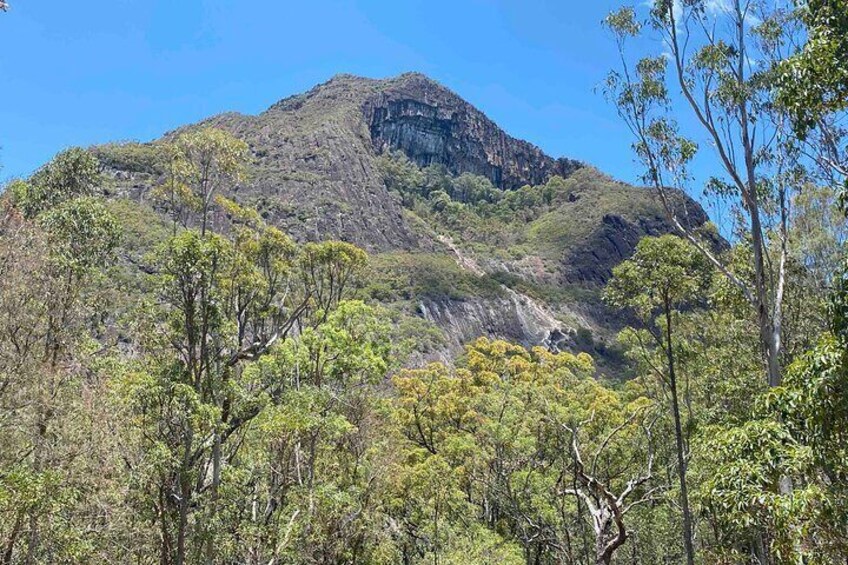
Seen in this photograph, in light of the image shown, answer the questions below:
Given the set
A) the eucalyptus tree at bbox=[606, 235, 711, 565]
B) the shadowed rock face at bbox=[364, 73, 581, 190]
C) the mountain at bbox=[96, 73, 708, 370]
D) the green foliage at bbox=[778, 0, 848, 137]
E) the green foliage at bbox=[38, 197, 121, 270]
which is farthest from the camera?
the shadowed rock face at bbox=[364, 73, 581, 190]

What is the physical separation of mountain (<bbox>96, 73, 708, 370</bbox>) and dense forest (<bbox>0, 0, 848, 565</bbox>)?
34.0m

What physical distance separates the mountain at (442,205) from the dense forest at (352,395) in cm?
3395

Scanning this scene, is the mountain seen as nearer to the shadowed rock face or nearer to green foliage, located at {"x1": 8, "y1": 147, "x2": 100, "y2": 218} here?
the shadowed rock face

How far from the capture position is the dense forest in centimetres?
815

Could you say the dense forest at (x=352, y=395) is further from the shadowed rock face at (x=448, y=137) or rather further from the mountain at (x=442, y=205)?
the shadowed rock face at (x=448, y=137)

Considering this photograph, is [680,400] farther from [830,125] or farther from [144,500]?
[144,500]

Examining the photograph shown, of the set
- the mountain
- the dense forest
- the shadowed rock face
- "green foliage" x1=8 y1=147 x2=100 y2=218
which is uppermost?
the shadowed rock face

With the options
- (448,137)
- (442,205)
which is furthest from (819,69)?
(448,137)

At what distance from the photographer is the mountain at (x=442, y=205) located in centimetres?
8656

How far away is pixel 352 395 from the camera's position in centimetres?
1642

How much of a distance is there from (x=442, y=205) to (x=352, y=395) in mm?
135292

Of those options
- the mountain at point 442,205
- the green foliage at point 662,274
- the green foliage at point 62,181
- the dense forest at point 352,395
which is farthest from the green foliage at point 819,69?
the mountain at point 442,205

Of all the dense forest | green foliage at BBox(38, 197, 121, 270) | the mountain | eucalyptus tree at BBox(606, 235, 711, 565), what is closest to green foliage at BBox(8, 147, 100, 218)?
the dense forest

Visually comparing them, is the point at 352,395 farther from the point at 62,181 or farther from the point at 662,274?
the point at 62,181
